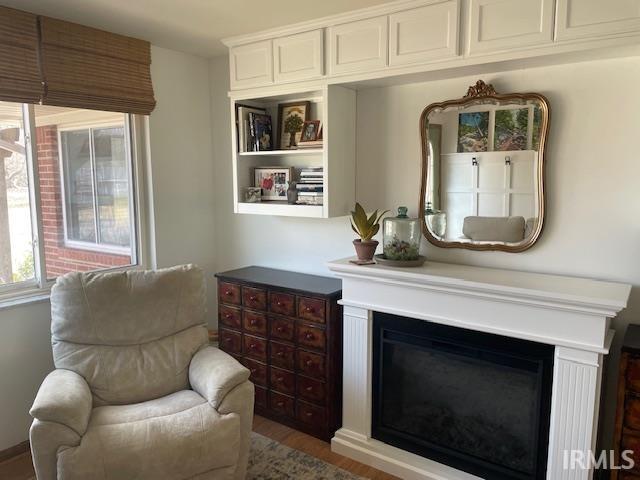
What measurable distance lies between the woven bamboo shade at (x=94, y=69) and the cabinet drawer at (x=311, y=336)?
5.90ft

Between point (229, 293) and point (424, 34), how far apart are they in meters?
1.96

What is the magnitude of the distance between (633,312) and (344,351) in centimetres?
145

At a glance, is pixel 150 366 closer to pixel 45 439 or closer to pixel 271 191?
pixel 45 439

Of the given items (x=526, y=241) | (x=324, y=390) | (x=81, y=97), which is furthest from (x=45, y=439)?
(x=526, y=241)

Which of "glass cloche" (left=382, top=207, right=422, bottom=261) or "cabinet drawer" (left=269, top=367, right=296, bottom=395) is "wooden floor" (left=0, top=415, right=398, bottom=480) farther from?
"glass cloche" (left=382, top=207, right=422, bottom=261)

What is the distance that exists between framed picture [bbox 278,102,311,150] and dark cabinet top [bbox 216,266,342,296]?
2.84 feet

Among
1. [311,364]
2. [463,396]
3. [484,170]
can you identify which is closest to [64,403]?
[311,364]

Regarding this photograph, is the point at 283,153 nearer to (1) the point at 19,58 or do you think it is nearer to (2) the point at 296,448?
(1) the point at 19,58

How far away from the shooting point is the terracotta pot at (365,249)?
8.74ft

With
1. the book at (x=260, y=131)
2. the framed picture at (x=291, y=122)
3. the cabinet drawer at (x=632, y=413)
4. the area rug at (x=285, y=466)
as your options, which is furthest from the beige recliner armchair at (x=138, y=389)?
the cabinet drawer at (x=632, y=413)

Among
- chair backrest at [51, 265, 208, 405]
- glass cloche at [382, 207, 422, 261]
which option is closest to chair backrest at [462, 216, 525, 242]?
glass cloche at [382, 207, 422, 261]

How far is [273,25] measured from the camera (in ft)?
9.21

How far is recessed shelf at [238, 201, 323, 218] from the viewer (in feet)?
9.41

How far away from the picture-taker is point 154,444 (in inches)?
79.0
